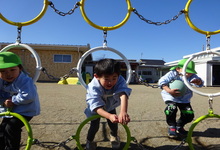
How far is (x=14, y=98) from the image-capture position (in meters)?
2.16

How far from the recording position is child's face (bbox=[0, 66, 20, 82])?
2.21 m

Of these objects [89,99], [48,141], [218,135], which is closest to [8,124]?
[48,141]

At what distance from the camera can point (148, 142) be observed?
9.31 ft

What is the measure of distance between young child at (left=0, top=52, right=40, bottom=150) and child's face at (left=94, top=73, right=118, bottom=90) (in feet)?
2.66

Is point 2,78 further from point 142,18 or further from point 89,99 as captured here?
point 142,18

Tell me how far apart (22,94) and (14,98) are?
0.11 m

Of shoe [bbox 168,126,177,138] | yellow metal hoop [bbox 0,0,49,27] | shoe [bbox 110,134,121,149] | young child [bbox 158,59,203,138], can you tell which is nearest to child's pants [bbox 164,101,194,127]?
young child [bbox 158,59,203,138]

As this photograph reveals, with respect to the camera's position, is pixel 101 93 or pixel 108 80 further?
pixel 101 93

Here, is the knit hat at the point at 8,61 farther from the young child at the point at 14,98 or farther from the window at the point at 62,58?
the window at the point at 62,58

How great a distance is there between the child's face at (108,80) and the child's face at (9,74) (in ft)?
3.26

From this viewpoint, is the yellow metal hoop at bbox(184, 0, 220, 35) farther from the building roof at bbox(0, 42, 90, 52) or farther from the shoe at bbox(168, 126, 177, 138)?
the building roof at bbox(0, 42, 90, 52)

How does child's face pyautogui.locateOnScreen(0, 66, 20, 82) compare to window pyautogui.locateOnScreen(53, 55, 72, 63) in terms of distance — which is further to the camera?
window pyautogui.locateOnScreen(53, 55, 72, 63)

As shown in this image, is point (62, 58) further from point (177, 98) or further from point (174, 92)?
point (174, 92)

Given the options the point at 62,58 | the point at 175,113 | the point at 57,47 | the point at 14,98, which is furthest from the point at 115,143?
the point at 62,58
